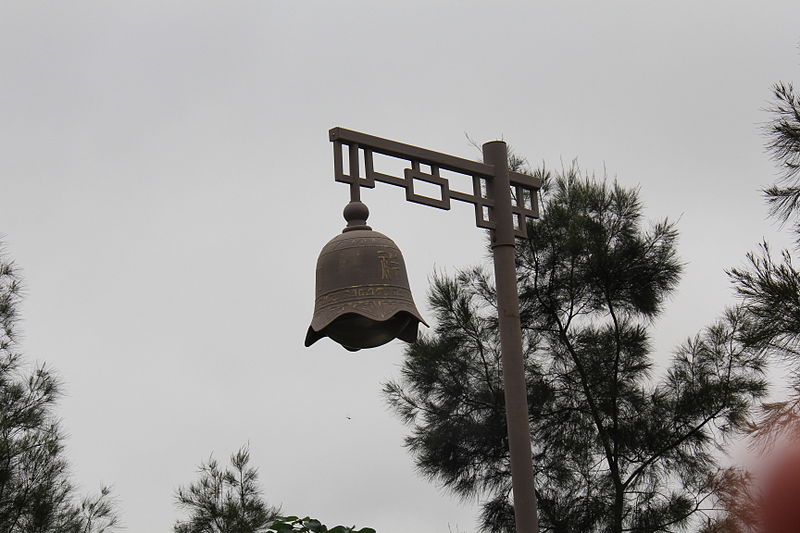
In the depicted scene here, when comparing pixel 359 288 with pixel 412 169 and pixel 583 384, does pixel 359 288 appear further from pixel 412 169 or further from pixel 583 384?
pixel 583 384

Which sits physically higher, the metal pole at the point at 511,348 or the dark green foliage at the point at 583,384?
the dark green foliage at the point at 583,384

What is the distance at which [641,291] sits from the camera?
541 inches

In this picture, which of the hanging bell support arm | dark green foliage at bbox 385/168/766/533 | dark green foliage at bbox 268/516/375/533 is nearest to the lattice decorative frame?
the hanging bell support arm

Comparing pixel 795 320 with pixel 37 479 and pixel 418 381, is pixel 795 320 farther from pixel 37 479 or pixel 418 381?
pixel 37 479

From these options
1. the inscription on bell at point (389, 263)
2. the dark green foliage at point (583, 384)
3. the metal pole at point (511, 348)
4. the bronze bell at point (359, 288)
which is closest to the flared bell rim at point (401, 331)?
the bronze bell at point (359, 288)

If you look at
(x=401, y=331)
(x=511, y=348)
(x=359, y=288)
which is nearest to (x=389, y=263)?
(x=359, y=288)

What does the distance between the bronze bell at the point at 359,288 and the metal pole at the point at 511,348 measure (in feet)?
1.23

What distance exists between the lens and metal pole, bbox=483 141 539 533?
4.70 metres

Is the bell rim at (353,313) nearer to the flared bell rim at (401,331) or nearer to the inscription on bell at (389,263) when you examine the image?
the flared bell rim at (401,331)

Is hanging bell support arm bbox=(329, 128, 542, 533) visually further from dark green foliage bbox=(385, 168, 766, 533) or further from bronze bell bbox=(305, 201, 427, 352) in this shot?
dark green foliage bbox=(385, 168, 766, 533)

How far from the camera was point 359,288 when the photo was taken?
15.7 feet

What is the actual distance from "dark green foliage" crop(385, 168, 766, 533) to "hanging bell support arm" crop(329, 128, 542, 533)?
8126mm

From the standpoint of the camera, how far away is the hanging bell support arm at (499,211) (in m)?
4.71

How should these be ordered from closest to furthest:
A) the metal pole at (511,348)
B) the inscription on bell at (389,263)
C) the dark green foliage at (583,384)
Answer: the metal pole at (511,348) < the inscription on bell at (389,263) < the dark green foliage at (583,384)
